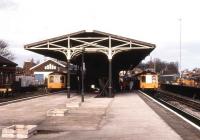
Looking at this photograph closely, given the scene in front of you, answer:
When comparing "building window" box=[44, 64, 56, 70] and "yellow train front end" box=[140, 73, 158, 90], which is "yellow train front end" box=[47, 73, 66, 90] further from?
"building window" box=[44, 64, 56, 70]

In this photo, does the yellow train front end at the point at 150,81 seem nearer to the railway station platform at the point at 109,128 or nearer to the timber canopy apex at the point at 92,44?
the timber canopy apex at the point at 92,44

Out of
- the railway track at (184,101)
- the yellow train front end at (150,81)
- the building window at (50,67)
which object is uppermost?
the building window at (50,67)

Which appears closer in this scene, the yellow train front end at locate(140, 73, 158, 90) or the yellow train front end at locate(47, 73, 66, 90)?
the yellow train front end at locate(140, 73, 158, 90)

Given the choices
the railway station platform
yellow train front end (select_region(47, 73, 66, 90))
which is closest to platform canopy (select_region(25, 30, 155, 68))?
the railway station platform

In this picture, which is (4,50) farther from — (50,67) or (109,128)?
(109,128)

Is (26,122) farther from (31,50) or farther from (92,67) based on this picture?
(92,67)

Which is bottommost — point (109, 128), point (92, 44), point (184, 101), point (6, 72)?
point (184, 101)

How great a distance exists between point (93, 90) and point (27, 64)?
94066 millimetres

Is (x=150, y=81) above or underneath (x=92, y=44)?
underneath

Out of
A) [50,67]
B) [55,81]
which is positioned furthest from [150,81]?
[50,67]

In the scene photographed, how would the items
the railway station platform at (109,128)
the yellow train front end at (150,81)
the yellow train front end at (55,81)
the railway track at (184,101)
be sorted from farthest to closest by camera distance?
the yellow train front end at (55,81) → the yellow train front end at (150,81) → the railway track at (184,101) → the railway station platform at (109,128)

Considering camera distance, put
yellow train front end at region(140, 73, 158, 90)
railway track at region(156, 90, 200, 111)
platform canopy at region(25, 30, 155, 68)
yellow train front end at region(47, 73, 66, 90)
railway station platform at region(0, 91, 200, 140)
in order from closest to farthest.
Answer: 1. railway station platform at region(0, 91, 200, 140)
2. railway track at region(156, 90, 200, 111)
3. platform canopy at region(25, 30, 155, 68)
4. yellow train front end at region(140, 73, 158, 90)
5. yellow train front end at region(47, 73, 66, 90)

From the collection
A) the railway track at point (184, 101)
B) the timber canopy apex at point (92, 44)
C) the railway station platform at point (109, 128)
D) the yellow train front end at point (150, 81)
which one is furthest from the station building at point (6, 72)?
the railway station platform at point (109, 128)

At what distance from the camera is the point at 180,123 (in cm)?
1617
